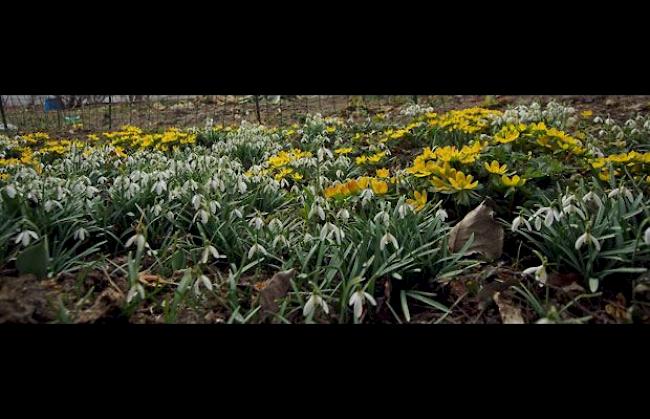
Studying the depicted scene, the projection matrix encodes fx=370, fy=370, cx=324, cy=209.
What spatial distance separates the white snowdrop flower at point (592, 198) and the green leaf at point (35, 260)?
6.83 feet

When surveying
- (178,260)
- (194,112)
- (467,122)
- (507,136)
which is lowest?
(178,260)

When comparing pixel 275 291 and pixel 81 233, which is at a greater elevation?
pixel 81 233

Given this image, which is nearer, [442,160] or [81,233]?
[81,233]

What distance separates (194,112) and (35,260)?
3833 millimetres

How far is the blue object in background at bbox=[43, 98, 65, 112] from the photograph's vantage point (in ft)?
8.12

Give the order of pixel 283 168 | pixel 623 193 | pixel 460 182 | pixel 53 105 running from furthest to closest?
pixel 53 105 < pixel 283 168 < pixel 460 182 < pixel 623 193

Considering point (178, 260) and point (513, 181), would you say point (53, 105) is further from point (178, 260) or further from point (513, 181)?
point (513, 181)

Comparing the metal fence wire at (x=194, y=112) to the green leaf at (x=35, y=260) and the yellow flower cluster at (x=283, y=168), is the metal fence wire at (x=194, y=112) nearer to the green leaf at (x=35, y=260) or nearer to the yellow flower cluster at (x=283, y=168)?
the yellow flower cluster at (x=283, y=168)

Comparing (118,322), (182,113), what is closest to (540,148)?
(118,322)

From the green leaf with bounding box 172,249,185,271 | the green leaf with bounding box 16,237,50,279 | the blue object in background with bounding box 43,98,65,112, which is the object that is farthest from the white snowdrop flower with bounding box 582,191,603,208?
the blue object in background with bounding box 43,98,65,112

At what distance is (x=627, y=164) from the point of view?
180cm

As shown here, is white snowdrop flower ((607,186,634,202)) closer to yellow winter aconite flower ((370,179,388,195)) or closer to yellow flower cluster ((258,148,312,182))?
yellow winter aconite flower ((370,179,388,195))

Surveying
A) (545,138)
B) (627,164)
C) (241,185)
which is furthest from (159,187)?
(627,164)
